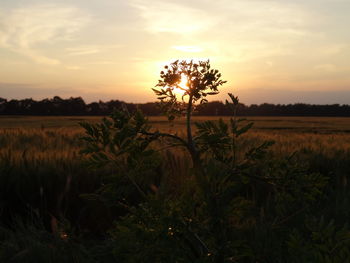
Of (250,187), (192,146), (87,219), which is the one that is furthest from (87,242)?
(192,146)

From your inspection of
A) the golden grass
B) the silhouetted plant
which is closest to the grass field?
the golden grass

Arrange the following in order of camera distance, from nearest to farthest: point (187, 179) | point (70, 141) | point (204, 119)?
point (187, 179) < point (70, 141) < point (204, 119)

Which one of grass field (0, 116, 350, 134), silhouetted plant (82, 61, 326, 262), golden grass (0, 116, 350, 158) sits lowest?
grass field (0, 116, 350, 134)

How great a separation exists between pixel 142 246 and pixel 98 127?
0.44 m

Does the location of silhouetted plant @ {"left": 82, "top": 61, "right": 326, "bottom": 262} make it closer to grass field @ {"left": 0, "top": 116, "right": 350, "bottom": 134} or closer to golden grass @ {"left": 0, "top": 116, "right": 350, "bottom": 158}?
golden grass @ {"left": 0, "top": 116, "right": 350, "bottom": 158}

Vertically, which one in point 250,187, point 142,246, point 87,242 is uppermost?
point 142,246

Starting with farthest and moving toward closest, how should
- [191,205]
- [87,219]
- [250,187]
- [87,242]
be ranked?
[250,187] → [87,219] → [87,242] → [191,205]

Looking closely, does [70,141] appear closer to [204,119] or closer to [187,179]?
[187,179]

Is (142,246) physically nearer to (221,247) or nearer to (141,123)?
(221,247)

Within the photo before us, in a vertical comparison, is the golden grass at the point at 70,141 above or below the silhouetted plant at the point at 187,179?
below

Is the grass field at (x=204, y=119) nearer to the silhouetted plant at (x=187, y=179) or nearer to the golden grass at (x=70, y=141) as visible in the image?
the golden grass at (x=70, y=141)

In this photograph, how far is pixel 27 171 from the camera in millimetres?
3672

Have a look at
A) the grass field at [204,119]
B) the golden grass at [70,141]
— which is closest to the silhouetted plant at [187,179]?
the golden grass at [70,141]

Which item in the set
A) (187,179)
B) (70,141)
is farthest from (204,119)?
(187,179)
